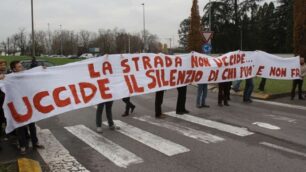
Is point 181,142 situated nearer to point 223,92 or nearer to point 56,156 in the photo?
point 56,156

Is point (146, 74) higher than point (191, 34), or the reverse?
point (191, 34)

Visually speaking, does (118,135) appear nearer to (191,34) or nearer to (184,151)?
(184,151)

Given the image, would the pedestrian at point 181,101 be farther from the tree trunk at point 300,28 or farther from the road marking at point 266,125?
the tree trunk at point 300,28

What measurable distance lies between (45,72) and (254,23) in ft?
205

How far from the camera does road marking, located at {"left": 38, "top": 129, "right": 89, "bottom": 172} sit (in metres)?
5.89

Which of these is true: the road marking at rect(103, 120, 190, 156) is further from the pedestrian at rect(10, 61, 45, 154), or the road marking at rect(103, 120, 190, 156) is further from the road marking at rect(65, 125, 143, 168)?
the pedestrian at rect(10, 61, 45, 154)

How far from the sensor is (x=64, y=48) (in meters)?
130

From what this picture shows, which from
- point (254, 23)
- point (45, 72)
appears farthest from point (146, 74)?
point (254, 23)

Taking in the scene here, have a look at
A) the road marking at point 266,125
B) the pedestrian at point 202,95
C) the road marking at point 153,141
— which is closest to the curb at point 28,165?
the road marking at point 153,141

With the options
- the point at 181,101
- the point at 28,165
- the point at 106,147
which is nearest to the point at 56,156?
the point at 28,165

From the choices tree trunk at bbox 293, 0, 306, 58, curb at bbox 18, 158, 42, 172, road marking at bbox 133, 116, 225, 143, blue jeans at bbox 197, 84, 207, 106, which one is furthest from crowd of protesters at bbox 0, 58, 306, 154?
tree trunk at bbox 293, 0, 306, 58

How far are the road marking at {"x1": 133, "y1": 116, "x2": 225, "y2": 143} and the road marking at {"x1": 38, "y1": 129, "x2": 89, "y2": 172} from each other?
264cm

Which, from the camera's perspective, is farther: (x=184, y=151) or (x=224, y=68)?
(x=224, y=68)

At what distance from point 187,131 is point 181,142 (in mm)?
1012
